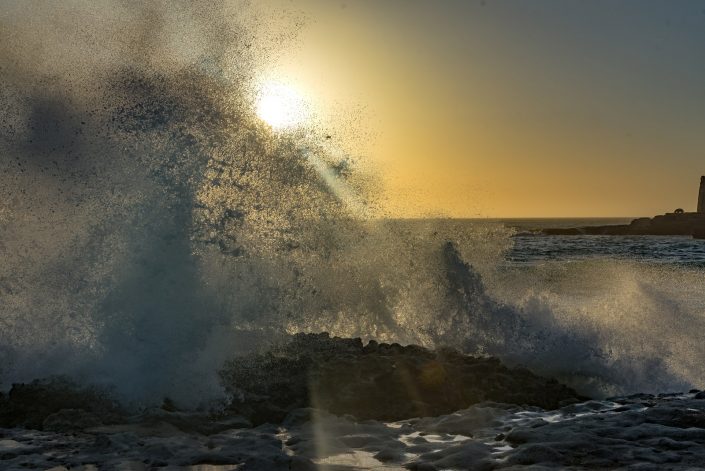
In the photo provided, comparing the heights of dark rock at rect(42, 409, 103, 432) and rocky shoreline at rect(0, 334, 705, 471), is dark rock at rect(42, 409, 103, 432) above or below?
above

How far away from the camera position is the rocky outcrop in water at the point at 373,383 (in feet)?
19.7

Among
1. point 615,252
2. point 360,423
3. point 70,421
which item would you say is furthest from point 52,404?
point 615,252

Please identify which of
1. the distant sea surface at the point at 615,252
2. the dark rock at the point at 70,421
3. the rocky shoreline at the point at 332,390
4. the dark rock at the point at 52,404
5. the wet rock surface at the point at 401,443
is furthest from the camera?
the distant sea surface at the point at 615,252

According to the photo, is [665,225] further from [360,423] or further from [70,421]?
[70,421]

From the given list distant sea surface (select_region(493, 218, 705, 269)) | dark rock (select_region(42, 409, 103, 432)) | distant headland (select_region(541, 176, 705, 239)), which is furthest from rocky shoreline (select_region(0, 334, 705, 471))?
distant headland (select_region(541, 176, 705, 239))

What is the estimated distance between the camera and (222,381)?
6.29 meters

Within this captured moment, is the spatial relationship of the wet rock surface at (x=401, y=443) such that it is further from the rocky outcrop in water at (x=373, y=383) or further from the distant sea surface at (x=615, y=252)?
the distant sea surface at (x=615, y=252)

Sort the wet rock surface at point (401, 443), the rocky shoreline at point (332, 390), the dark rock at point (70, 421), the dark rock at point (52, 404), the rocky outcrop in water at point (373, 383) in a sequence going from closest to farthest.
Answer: the wet rock surface at point (401, 443) → the dark rock at point (70, 421) → the dark rock at point (52, 404) → the rocky shoreline at point (332, 390) → the rocky outcrop in water at point (373, 383)

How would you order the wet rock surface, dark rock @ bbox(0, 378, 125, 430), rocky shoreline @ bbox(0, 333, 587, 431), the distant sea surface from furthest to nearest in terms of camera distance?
1. the distant sea surface
2. rocky shoreline @ bbox(0, 333, 587, 431)
3. dark rock @ bbox(0, 378, 125, 430)
4. the wet rock surface

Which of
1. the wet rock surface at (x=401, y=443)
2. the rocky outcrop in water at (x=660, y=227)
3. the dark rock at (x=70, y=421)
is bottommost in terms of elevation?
the wet rock surface at (x=401, y=443)

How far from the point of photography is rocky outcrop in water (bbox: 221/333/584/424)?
19.7ft

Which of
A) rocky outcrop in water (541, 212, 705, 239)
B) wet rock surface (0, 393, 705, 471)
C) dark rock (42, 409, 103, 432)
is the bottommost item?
wet rock surface (0, 393, 705, 471)

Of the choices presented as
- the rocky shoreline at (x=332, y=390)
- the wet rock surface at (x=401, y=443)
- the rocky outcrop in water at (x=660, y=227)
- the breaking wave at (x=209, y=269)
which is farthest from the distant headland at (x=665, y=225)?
the wet rock surface at (x=401, y=443)

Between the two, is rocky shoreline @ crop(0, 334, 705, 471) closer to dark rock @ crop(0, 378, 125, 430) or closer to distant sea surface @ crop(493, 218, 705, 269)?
dark rock @ crop(0, 378, 125, 430)
